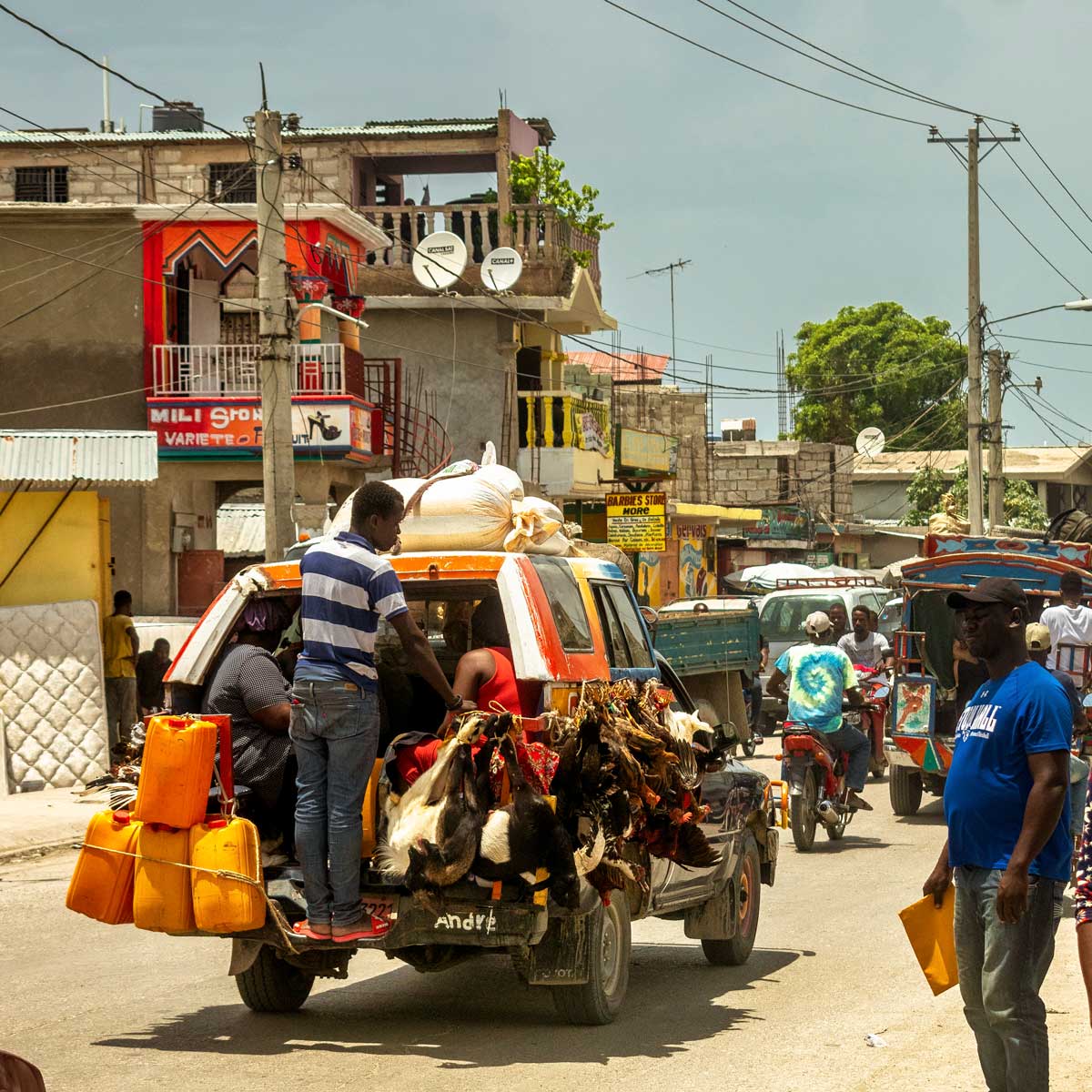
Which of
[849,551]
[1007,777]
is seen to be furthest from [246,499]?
[1007,777]

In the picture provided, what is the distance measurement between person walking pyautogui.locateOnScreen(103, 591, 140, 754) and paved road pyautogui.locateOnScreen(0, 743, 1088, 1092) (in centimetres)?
942

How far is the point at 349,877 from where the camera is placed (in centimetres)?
729

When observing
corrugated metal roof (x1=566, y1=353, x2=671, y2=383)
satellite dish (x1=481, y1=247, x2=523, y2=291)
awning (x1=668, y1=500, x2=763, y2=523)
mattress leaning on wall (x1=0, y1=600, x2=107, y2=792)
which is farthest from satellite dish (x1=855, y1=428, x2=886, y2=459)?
mattress leaning on wall (x1=0, y1=600, x2=107, y2=792)

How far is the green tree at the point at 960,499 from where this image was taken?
57250 millimetres

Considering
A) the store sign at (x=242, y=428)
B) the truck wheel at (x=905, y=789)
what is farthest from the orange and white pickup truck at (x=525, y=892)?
the store sign at (x=242, y=428)

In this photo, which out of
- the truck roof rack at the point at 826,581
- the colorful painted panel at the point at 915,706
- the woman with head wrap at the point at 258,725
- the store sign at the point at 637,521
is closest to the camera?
the woman with head wrap at the point at 258,725

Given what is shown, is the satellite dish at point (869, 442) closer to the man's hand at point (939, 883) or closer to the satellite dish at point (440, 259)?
the satellite dish at point (440, 259)

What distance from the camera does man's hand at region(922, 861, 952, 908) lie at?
6.07 meters

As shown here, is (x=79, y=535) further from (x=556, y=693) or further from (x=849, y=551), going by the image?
(x=849, y=551)

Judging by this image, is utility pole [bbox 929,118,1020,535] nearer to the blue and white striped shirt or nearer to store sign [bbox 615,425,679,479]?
store sign [bbox 615,425,679,479]

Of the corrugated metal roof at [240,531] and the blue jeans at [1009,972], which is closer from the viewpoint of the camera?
A: the blue jeans at [1009,972]

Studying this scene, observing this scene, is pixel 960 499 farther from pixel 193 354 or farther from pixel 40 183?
pixel 193 354

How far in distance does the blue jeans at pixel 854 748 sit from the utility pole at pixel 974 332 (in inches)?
850

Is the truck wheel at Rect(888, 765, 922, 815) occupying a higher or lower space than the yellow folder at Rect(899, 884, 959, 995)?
lower
